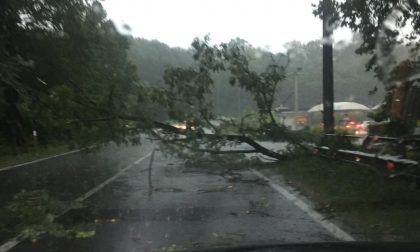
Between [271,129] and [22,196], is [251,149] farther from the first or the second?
[22,196]

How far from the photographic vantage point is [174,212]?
9672 millimetres

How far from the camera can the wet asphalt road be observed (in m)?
7.45

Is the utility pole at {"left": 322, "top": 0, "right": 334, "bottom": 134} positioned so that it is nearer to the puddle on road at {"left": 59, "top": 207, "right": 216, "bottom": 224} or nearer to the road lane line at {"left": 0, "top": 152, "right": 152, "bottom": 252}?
the road lane line at {"left": 0, "top": 152, "right": 152, "bottom": 252}

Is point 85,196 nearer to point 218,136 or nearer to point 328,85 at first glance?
point 218,136

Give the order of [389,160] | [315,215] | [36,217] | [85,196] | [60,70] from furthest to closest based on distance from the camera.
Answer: [60,70]
[85,196]
[389,160]
[315,215]
[36,217]

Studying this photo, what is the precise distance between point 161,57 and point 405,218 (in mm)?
8264

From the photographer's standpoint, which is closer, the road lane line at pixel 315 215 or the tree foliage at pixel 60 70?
the road lane line at pixel 315 215

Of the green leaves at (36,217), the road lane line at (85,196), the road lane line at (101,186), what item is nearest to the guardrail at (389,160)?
the green leaves at (36,217)

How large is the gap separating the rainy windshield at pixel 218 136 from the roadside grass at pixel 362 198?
5cm

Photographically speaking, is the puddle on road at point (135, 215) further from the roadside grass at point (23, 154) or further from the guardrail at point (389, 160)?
the roadside grass at point (23, 154)

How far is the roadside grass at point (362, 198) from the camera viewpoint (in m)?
7.77

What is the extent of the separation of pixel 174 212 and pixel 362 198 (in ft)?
10.6

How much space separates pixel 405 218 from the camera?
823cm

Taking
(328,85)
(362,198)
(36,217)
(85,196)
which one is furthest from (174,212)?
(328,85)
